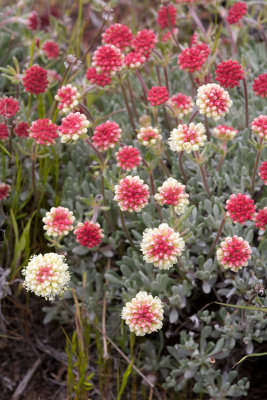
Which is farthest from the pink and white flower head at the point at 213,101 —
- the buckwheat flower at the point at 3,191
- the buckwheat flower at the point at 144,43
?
the buckwheat flower at the point at 3,191

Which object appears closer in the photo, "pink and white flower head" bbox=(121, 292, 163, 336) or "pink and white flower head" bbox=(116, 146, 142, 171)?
"pink and white flower head" bbox=(121, 292, 163, 336)

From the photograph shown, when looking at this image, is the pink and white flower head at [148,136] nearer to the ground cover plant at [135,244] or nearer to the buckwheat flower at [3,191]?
the ground cover plant at [135,244]

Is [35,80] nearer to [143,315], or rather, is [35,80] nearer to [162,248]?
[162,248]

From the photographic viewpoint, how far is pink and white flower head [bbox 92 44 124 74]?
2744mm

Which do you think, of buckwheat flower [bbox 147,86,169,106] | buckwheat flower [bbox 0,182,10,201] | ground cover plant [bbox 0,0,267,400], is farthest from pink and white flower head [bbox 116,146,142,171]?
buckwheat flower [bbox 0,182,10,201]

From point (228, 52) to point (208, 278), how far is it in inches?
91.8

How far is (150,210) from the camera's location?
115 inches

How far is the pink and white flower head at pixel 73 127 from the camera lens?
240 centimetres

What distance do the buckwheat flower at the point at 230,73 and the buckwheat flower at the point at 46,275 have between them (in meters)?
1.33

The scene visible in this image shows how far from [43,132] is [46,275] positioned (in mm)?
885

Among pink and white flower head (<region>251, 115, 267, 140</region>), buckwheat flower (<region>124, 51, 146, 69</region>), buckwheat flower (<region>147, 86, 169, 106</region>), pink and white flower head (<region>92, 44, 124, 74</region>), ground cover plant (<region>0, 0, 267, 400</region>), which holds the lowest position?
ground cover plant (<region>0, 0, 267, 400</region>)

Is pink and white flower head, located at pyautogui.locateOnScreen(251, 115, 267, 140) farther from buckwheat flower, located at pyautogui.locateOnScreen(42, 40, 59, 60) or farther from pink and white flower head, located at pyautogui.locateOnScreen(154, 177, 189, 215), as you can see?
buckwheat flower, located at pyautogui.locateOnScreen(42, 40, 59, 60)

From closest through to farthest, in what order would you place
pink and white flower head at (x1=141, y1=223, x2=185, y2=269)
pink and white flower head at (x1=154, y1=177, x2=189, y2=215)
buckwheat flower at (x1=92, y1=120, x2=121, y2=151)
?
1. pink and white flower head at (x1=141, y1=223, x2=185, y2=269)
2. pink and white flower head at (x1=154, y1=177, x2=189, y2=215)
3. buckwheat flower at (x1=92, y1=120, x2=121, y2=151)

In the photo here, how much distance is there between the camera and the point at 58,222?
242 centimetres
